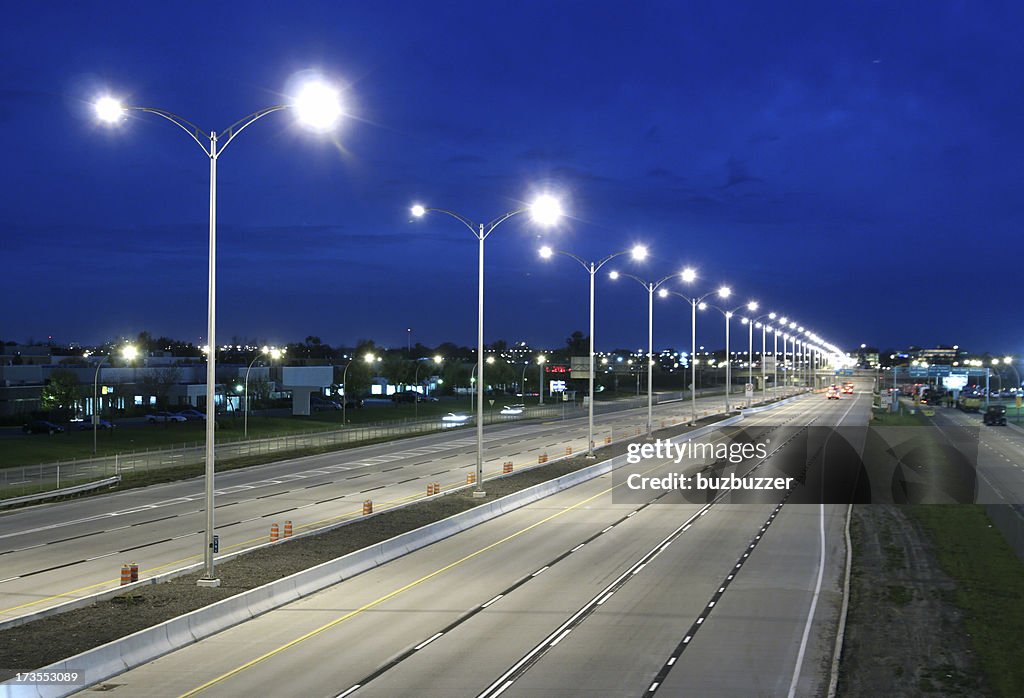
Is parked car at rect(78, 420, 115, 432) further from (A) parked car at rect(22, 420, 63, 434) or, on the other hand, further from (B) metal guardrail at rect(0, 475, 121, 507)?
(B) metal guardrail at rect(0, 475, 121, 507)

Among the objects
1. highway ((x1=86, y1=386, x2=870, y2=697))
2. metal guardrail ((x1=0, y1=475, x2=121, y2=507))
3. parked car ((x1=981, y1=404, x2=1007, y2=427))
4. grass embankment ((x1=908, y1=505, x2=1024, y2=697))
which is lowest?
grass embankment ((x1=908, y1=505, x2=1024, y2=697))

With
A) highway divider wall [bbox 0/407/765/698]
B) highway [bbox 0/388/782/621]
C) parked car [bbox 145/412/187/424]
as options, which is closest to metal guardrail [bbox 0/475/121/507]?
highway [bbox 0/388/782/621]

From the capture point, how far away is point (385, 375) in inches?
5251

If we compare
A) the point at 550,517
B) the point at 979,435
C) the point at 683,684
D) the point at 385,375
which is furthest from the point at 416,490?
the point at 385,375

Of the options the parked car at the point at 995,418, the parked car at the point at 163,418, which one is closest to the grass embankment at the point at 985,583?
the parked car at the point at 995,418

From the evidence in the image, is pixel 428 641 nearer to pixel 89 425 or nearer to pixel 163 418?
pixel 89 425

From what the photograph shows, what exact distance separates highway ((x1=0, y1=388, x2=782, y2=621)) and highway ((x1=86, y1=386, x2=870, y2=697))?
479 centimetres

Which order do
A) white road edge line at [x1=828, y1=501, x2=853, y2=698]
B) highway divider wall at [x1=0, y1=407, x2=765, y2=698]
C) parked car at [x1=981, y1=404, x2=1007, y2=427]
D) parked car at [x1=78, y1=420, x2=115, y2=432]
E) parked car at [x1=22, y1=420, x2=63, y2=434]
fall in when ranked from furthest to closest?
1. parked car at [x1=981, y1=404, x2=1007, y2=427]
2. parked car at [x1=78, y1=420, x2=115, y2=432]
3. parked car at [x1=22, y1=420, x2=63, y2=434]
4. white road edge line at [x1=828, y1=501, x2=853, y2=698]
5. highway divider wall at [x1=0, y1=407, x2=765, y2=698]

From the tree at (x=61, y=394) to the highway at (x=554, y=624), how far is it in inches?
2253

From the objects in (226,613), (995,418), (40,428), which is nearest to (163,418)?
(40,428)

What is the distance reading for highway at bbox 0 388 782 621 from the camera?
77.3 ft

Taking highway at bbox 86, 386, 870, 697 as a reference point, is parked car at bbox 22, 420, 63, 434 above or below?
above

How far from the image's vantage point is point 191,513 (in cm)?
3450

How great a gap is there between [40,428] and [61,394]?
1042cm
